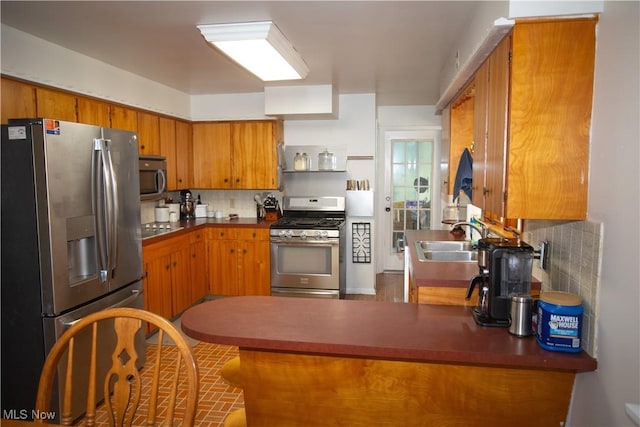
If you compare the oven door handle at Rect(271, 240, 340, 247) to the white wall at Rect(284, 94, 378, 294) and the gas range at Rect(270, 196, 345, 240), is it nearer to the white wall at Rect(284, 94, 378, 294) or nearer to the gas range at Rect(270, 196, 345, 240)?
the gas range at Rect(270, 196, 345, 240)

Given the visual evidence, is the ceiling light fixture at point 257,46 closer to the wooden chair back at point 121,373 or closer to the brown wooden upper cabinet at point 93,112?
the brown wooden upper cabinet at point 93,112

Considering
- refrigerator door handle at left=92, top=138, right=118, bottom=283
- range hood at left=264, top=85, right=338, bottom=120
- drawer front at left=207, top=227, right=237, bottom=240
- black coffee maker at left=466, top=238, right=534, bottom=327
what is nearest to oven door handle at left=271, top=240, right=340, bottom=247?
drawer front at left=207, top=227, right=237, bottom=240

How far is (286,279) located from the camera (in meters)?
4.45

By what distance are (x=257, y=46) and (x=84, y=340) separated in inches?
83.9

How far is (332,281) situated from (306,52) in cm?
236

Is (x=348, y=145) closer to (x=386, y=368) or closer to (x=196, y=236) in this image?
(x=196, y=236)

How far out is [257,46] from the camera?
267cm

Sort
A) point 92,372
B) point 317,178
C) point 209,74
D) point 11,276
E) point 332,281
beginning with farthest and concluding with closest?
point 317,178 < point 332,281 < point 209,74 < point 11,276 < point 92,372

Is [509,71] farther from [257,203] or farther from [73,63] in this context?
[257,203]

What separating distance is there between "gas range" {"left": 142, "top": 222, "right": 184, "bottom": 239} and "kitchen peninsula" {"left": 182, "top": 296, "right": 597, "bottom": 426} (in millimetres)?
2157

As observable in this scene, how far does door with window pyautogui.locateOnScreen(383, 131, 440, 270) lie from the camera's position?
5676 mm

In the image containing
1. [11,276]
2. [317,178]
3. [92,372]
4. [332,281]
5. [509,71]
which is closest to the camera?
[92,372]

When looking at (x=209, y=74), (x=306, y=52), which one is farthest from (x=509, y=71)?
(x=209, y=74)

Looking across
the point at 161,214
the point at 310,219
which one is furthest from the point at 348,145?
the point at 161,214
